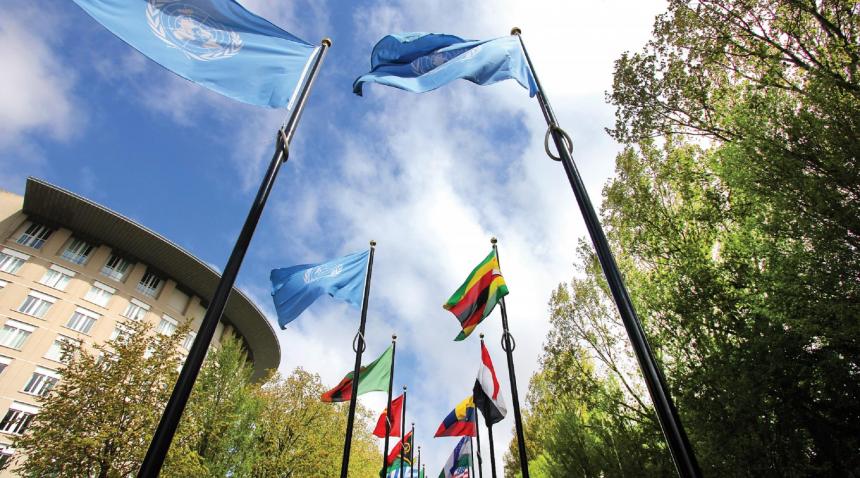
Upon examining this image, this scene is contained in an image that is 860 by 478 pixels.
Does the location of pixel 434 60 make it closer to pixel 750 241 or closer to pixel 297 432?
pixel 750 241

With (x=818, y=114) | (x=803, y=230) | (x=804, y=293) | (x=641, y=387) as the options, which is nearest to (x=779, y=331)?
(x=804, y=293)

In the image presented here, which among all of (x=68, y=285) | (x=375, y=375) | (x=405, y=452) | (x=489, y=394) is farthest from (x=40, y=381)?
(x=489, y=394)

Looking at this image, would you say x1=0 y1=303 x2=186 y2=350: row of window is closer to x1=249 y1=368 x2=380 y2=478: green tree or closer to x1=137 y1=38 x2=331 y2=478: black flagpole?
x1=249 y1=368 x2=380 y2=478: green tree

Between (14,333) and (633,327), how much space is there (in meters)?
43.2

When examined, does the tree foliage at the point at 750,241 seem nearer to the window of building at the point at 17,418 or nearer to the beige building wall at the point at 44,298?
the beige building wall at the point at 44,298

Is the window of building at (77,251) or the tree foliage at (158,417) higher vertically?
the window of building at (77,251)

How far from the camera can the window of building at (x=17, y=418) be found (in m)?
27.1

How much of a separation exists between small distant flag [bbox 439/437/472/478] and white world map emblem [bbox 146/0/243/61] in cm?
1692

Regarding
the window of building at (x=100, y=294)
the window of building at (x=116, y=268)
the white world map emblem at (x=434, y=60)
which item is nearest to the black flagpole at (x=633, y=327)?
the white world map emblem at (x=434, y=60)

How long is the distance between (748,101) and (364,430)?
37220 millimetres

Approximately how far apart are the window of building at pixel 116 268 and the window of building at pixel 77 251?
5.68 ft

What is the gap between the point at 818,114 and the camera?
32.5 ft

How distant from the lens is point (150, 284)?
40.5 m

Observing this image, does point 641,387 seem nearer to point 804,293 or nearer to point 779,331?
point 779,331
